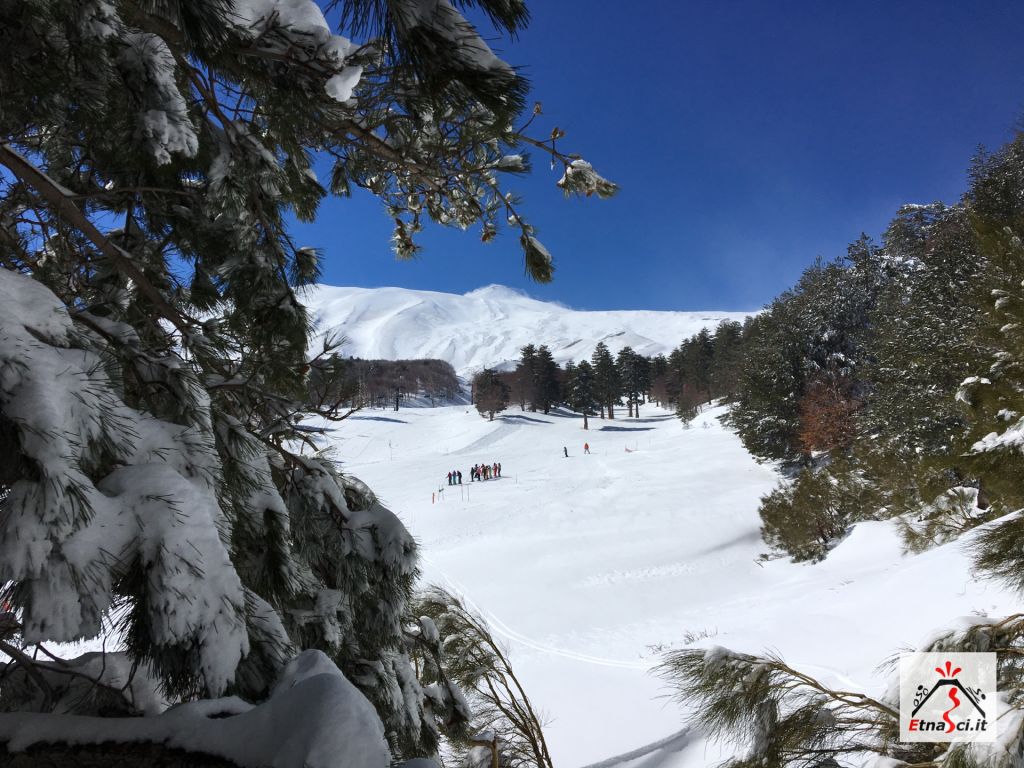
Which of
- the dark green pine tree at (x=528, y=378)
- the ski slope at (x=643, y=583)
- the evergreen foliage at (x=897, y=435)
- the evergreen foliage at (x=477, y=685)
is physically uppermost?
the dark green pine tree at (x=528, y=378)

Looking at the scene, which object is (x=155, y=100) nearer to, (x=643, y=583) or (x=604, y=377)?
(x=643, y=583)

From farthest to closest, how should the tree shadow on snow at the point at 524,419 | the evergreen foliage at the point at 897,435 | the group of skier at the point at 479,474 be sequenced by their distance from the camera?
the tree shadow on snow at the point at 524,419 < the group of skier at the point at 479,474 < the evergreen foliage at the point at 897,435

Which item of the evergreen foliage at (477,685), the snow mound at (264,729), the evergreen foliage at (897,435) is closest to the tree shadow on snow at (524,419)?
the evergreen foliage at (897,435)

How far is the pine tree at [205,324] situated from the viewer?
33.5 inches

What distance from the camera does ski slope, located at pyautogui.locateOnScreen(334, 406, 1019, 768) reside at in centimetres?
650

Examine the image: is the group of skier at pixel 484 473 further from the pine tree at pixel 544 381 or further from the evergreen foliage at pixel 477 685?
the pine tree at pixel 544 381

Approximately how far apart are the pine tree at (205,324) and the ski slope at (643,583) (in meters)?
0.57

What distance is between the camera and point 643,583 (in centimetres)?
1356

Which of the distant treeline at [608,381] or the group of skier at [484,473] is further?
the distant treeline at [608,381]

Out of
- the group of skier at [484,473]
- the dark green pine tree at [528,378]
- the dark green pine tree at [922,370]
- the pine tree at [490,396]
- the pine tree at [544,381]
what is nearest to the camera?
the dark green pine tree at [922,370]

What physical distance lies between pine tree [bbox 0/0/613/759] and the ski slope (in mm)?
567

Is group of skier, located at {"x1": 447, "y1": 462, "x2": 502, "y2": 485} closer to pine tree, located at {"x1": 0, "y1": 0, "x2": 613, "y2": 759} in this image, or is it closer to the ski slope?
the ski slope

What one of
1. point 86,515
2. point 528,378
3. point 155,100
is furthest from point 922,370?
point 528,378

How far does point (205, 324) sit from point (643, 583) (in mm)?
13566
